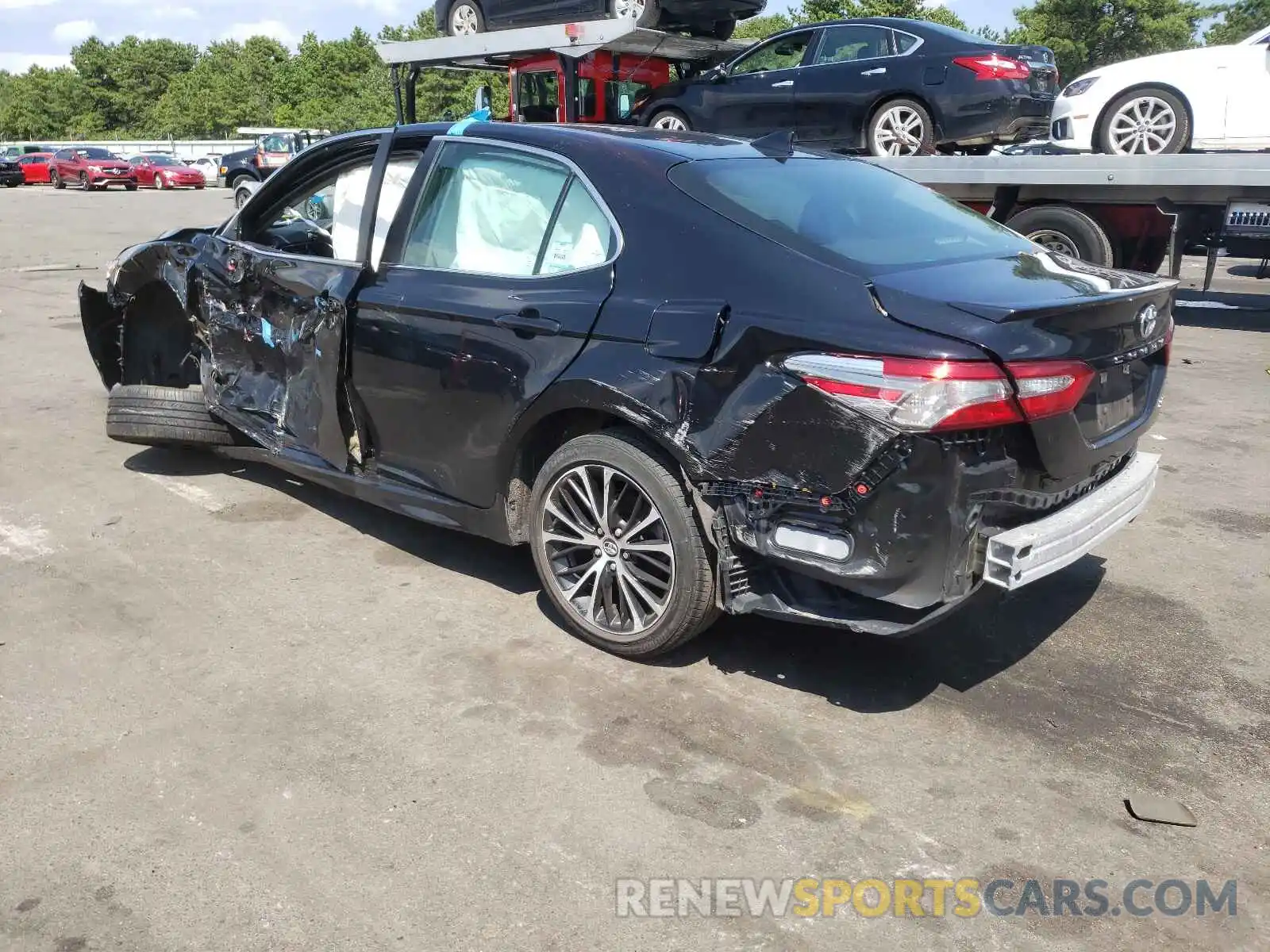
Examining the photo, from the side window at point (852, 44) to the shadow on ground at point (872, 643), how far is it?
23.4 feet

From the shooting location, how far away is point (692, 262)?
11.2 feet

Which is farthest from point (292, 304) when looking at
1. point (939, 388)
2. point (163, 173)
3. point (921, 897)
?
point (163, 173)

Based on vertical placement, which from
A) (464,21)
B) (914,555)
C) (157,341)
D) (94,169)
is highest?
(464,21)

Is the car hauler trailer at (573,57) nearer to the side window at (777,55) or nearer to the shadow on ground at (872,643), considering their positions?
the side window at (777,55)

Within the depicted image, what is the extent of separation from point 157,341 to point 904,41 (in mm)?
7334

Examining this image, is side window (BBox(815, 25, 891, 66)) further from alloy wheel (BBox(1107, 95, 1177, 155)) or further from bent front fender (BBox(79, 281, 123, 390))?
bent front fender (BBox(79, 281, 123, 390))

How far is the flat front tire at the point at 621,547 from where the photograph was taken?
346 centimetres

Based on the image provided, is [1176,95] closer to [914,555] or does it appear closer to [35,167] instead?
[914,555]

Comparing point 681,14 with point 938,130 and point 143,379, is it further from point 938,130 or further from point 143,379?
point 143,379

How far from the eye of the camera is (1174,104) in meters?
9.81

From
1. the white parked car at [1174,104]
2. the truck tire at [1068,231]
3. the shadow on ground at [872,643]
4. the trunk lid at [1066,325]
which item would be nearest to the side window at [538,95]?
the truck tire at [1068,231]

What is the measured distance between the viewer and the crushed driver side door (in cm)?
449

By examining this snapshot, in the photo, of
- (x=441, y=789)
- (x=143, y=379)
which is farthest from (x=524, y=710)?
(x=143, y=379)

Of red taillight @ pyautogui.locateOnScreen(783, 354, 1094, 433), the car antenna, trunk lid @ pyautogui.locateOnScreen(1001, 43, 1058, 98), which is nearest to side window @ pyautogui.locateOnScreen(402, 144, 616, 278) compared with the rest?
the car antenna
